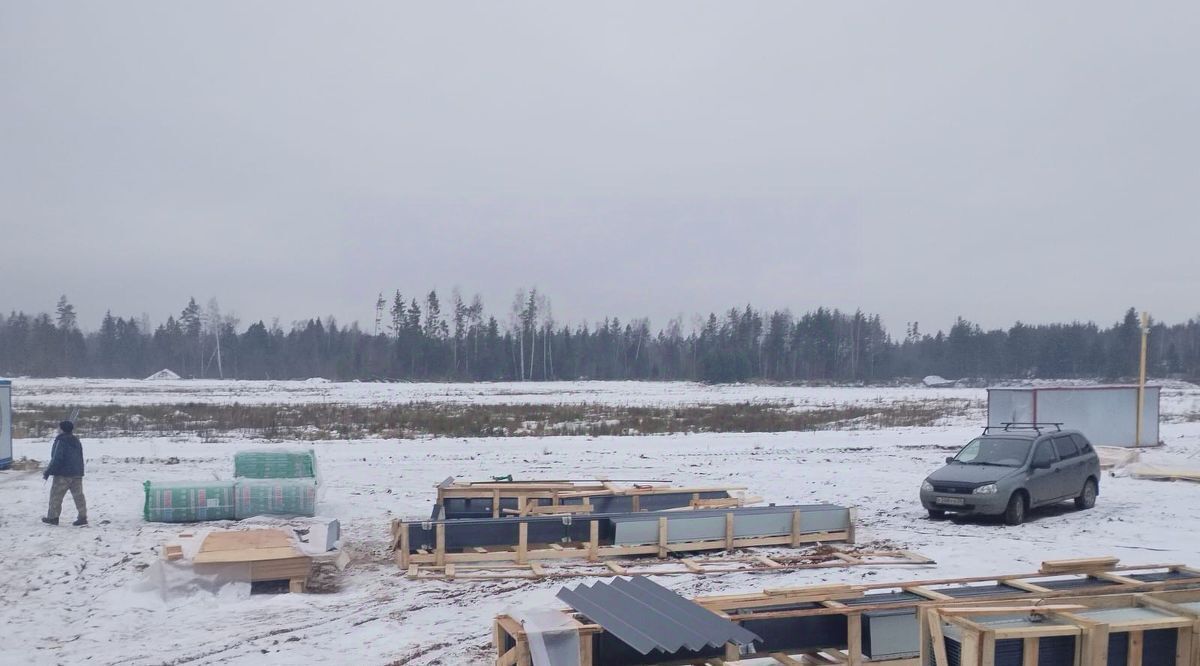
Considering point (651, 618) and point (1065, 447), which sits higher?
point (1065, 447)

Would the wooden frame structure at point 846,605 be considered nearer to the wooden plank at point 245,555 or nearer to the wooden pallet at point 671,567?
the wooden pallet at point 671,567

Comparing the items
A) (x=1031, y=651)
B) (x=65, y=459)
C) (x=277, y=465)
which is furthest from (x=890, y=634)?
(x=277, y=465)

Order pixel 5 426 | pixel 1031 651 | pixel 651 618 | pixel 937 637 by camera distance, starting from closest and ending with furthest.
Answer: pixel 1031 651
pixel 937 637
pixel 651 618
pixel 5 426

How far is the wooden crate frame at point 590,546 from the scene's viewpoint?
1234cm

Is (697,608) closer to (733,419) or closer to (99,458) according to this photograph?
(99,458)

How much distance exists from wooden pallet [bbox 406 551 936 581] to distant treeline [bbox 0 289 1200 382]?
8536 centimetres

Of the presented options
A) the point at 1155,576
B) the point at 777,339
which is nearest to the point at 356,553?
the point at 1155,576

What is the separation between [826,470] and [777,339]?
101 metres

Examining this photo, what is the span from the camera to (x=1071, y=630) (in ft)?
17.0

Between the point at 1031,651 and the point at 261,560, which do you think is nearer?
the point at 1031,651

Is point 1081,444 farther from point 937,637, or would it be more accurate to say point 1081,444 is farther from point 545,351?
point 545,351

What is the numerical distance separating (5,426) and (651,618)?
832 inches

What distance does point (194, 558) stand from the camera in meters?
11.0

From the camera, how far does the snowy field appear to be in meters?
8.91
